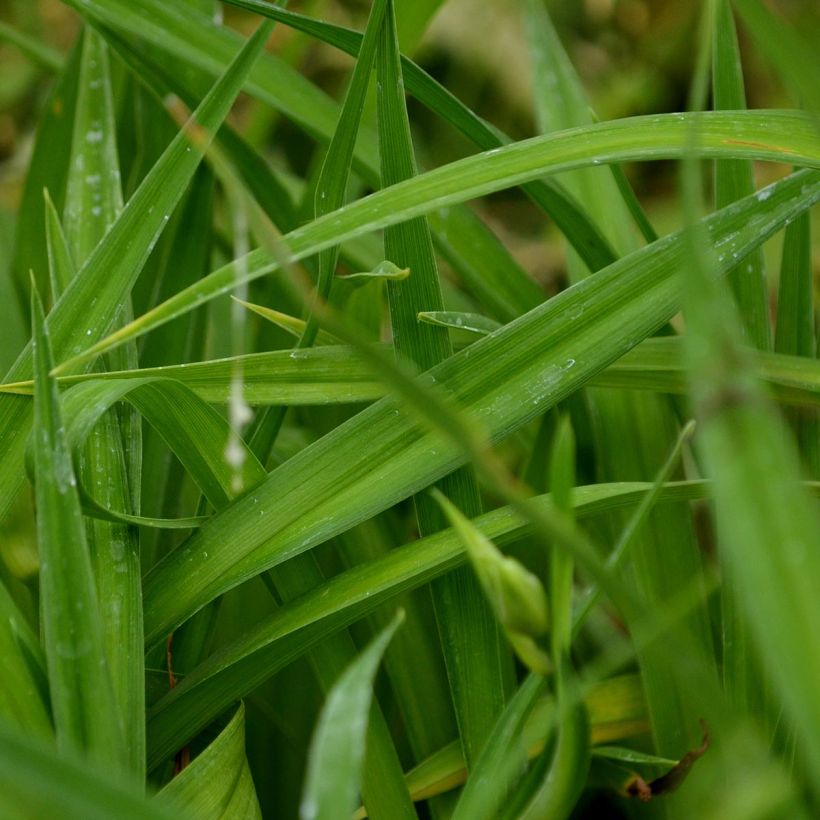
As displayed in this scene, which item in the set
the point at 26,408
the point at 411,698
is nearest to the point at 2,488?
the point at 26,408

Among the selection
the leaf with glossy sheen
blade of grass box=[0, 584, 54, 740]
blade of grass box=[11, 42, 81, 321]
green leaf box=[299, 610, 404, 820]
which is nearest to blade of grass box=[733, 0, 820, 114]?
the leaf with glossy sheen

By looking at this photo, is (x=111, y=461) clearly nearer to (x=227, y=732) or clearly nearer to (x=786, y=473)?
(x=227, y=732)

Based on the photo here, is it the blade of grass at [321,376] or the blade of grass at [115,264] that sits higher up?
the blade of grass at [115,264]

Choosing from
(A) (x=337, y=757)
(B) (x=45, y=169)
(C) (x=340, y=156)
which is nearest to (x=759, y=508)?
(A) (x=337, y=757)

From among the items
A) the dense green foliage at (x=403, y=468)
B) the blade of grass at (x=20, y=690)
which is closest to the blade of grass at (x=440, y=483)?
the dense green foliage at (x=403, y=468)

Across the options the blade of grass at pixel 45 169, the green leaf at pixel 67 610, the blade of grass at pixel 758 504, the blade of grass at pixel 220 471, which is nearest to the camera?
the blade of grass at pixel 758 504

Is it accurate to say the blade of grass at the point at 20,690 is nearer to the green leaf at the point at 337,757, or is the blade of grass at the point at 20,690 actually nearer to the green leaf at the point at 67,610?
the green leaf at the point at 67,610

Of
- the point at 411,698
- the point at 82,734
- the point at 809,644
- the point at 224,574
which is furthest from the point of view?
the point at 411,698

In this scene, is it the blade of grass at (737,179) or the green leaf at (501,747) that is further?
the blade of grass at (737,179)
